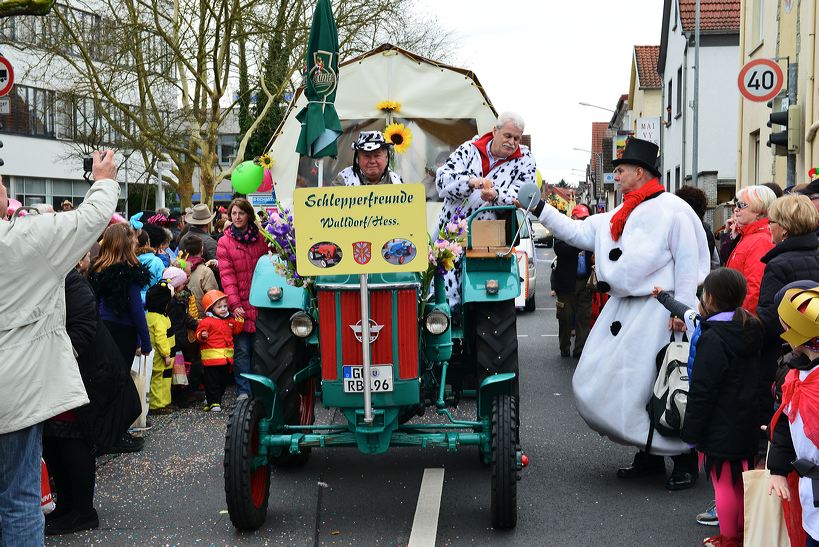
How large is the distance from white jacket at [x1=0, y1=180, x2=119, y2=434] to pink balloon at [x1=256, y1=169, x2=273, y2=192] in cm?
426

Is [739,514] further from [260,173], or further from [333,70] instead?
[260,173]

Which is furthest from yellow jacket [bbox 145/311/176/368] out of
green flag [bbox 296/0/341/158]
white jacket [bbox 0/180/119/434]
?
white jacket [bbox 0/180/119/434]

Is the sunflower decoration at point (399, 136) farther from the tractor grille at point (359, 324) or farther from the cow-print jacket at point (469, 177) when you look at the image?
the tractor grille at point (359, 324)

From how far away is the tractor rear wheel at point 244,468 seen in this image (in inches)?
215

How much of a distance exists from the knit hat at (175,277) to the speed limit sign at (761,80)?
8302 mm

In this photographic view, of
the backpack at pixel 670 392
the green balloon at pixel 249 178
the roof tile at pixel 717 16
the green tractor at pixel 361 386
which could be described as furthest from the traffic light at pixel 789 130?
the roof tile at pixel 717 16

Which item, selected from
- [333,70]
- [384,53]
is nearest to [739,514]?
[333,70]

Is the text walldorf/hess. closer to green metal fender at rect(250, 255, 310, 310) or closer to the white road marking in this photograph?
green metal fender at rect(250, 255, 310, 310)

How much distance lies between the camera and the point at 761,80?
1412 cm

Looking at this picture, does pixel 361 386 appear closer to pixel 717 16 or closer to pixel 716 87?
pixel 716 87

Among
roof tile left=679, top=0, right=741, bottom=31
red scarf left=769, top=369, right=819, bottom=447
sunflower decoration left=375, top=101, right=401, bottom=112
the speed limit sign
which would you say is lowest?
red scarf left=769, top=369, right=819, bottom=447

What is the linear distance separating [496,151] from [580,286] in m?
Answer: 5.38

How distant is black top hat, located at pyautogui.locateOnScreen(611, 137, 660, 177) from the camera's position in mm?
6602

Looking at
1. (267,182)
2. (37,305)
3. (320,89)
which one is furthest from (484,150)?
(37,305)
